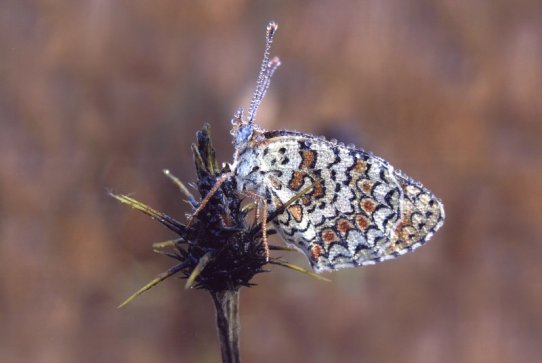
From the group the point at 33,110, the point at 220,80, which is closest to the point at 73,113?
the point at 33,110

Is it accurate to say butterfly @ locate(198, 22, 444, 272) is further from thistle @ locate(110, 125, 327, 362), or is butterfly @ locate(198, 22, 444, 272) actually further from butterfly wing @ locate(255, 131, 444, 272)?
thistle @ locate(110, 125, 327, 362)

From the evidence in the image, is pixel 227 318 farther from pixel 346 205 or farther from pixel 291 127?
pixel 291 127

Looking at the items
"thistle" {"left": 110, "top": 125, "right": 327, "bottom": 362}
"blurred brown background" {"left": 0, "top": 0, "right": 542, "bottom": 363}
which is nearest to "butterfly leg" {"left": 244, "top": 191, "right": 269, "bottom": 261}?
"thistle" {"left": 110, "top": 125, "right": 327, "bottom": 362}

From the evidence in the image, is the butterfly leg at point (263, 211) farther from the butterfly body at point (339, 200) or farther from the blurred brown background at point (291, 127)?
the blurred brown background at point (291, 127)

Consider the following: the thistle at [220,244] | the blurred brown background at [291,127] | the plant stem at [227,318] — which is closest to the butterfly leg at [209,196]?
the thistle at [220,244]

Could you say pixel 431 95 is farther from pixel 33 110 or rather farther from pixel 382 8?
pixel 33 110
